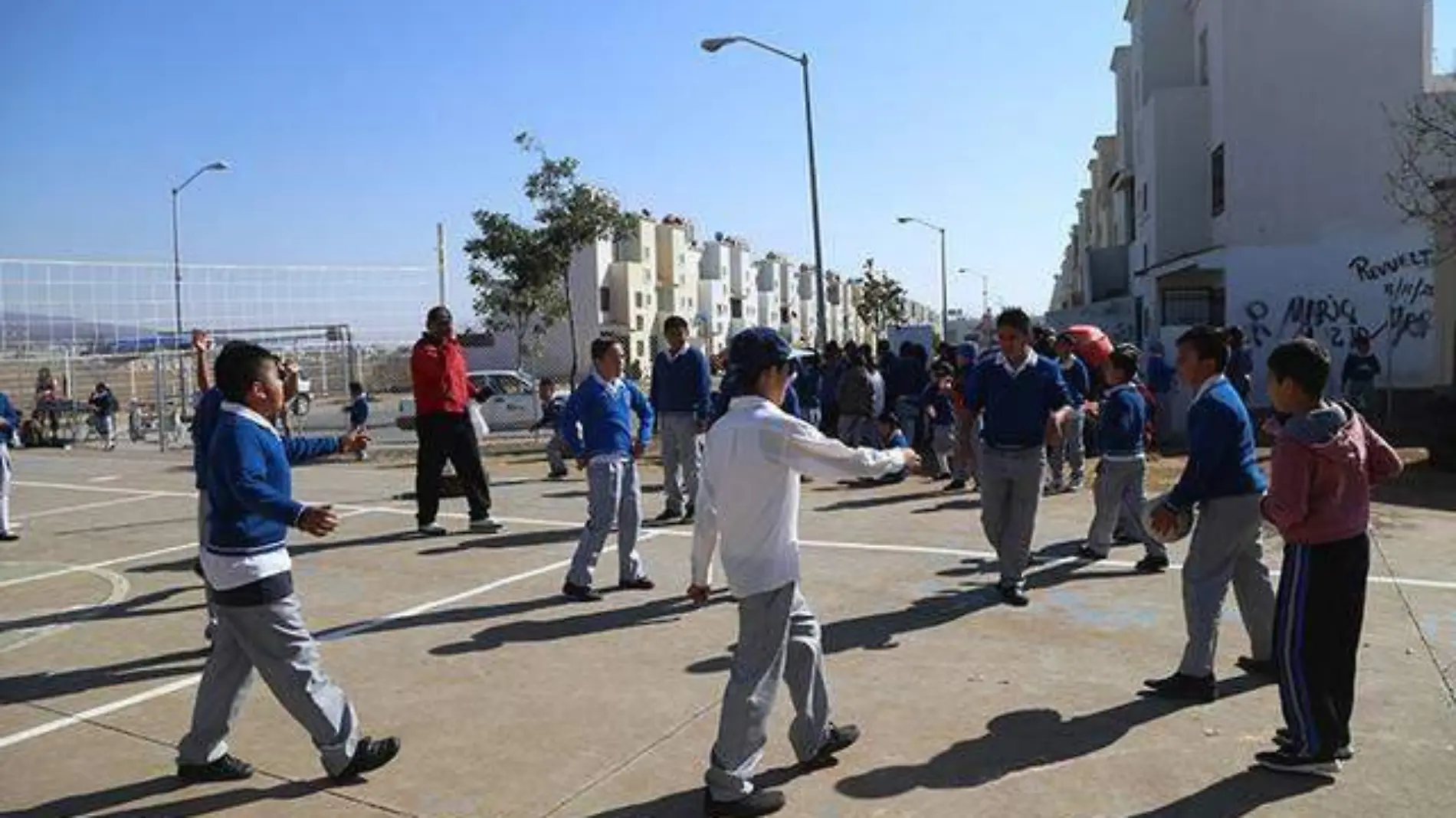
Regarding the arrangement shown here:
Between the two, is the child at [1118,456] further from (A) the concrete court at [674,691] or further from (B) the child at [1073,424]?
(B) the child at [1073,424]

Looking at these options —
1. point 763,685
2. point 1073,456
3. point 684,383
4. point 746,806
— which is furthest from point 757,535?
point 1073,456

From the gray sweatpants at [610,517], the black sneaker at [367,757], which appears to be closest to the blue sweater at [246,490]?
the black sneaker at [367,757]

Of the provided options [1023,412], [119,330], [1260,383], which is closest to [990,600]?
[1023,412]

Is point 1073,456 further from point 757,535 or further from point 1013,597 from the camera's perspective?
point 757,535

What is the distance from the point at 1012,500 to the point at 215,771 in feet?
15.4

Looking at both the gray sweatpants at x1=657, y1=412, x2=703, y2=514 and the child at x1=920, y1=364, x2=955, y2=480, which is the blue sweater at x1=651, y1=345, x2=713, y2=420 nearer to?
the gray sweatpants at x1=657, y1=412, x2=703, y2=514

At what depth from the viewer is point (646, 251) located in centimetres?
7519

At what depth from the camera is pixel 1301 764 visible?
420cm

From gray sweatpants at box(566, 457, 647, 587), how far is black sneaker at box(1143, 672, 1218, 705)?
3.65 metres

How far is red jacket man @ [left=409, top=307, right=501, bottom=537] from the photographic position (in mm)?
9781

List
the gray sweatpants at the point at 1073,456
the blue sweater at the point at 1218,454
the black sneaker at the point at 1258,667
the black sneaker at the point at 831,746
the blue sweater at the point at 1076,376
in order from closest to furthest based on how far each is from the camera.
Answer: the black sneaker at the point at 831,746
the blue sweater at the point at 1218,454
the black sneaker at the point at 1258,667
the blue sweater at the point at 1076,376
the gray sweatpants at the point at 1073,456

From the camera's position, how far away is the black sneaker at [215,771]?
14.7 ft

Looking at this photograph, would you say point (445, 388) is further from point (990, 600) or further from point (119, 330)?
point (119, 330)

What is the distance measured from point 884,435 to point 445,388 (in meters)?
5.55
